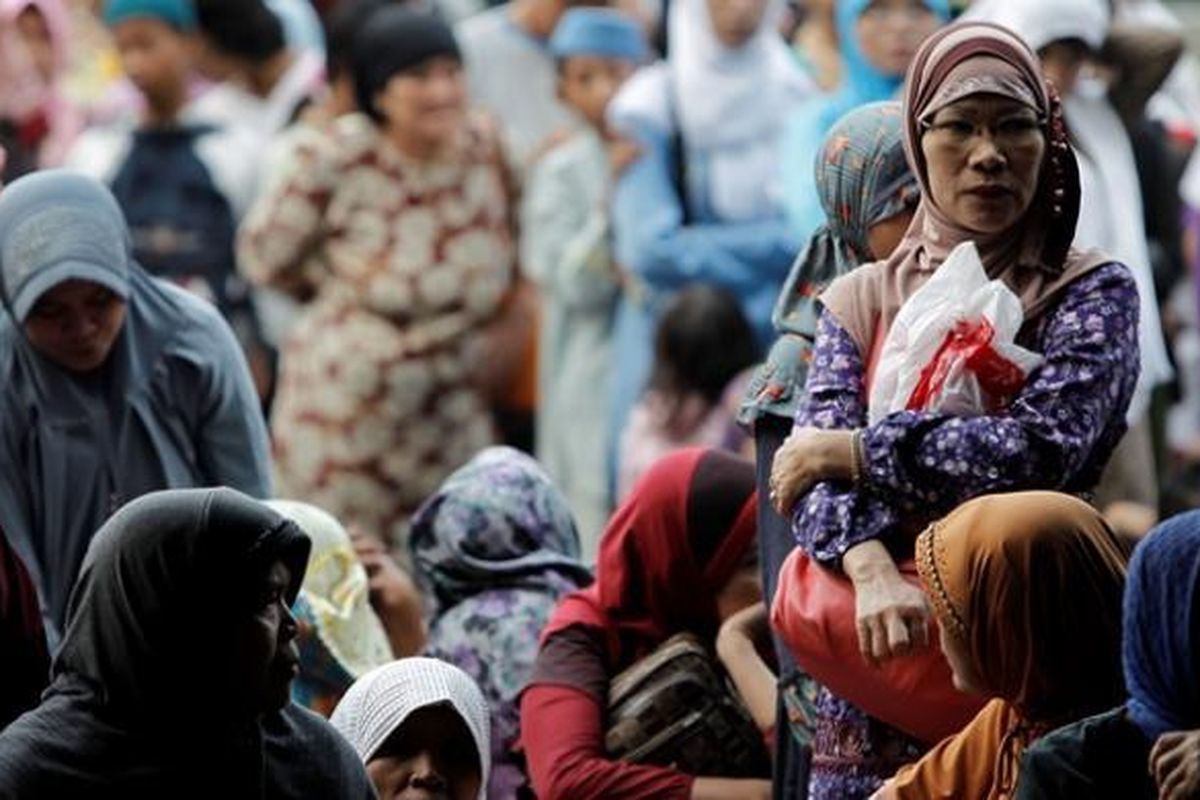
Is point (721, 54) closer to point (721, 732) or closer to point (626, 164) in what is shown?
point (626, 164)

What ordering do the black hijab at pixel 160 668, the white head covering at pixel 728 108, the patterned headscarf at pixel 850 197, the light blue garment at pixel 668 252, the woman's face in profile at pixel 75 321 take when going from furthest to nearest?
the white head covering at pixel 728 108, the light blue garment at pixel 668 252, the woman's face in profile at pixel 75 321, the patterned headscarf at pixel 850 197, the black hijab at pixel 160 668

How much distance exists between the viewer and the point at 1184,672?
5820 millimetres

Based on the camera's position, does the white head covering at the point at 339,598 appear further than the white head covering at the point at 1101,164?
No

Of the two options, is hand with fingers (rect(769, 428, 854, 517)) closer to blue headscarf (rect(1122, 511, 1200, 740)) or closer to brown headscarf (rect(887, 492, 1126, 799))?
brown headscarf (rect(887, 492, 1126, 799))

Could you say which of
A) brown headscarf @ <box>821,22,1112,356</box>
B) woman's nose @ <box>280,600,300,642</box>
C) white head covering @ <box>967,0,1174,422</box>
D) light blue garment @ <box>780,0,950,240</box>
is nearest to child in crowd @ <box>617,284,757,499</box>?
light blue garment @ <box>780,0,950,240</box>

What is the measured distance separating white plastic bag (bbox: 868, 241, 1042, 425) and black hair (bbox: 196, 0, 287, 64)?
7.57 metres

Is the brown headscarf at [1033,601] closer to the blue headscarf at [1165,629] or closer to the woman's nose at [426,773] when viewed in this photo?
the blue headscarf at [1165,629]

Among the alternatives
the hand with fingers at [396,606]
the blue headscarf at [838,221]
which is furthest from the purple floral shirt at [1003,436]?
the hand with fingers at [396,606]

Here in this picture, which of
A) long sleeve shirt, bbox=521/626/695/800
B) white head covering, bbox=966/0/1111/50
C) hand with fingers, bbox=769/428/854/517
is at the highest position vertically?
hand with fingers, bbox=769/428/854/517

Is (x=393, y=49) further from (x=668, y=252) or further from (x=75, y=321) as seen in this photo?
(x=75, y=321)

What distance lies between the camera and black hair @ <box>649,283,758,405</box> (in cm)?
1138

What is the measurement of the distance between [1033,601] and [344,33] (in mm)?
→ 7043

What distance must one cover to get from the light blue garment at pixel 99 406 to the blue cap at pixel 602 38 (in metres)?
4.63

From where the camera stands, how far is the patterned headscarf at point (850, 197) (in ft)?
24.5
